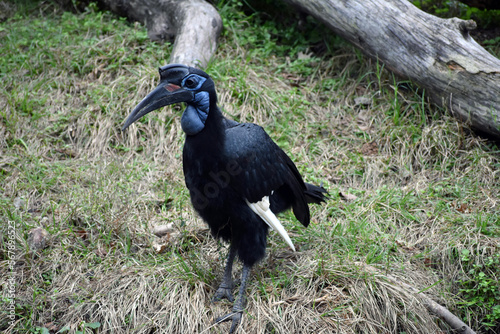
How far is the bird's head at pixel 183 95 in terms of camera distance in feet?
8.61

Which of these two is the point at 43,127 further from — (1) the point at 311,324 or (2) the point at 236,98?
(1) the point at 311,324

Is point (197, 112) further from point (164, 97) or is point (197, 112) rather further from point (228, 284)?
point (228, 284)

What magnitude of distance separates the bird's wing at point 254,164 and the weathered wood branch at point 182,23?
5.73 feet

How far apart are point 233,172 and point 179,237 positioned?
944 millimetres

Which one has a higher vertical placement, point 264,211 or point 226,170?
point 226,170

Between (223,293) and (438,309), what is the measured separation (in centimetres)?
129

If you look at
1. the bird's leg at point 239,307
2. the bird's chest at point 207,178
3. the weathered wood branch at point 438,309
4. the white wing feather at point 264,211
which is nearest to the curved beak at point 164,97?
the bird's chest at point 207,178

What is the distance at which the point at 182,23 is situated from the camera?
4.78 m

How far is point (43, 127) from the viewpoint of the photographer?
4.28 m

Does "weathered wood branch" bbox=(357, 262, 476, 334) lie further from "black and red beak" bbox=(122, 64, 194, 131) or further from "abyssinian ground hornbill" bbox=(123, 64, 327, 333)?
"black and red beak" bbox=(122, 64, 194, 131)

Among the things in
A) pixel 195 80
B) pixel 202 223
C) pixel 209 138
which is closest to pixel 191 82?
pixel 195 80

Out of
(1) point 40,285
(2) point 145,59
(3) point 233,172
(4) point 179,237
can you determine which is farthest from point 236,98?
(1) point 40,285

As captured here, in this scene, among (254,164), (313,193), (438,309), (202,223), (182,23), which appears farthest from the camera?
(182,23)

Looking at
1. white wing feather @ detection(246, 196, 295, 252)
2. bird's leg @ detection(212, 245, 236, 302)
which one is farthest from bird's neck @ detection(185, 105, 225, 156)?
bird's leg @ detection(212, 245, 236, 302)
